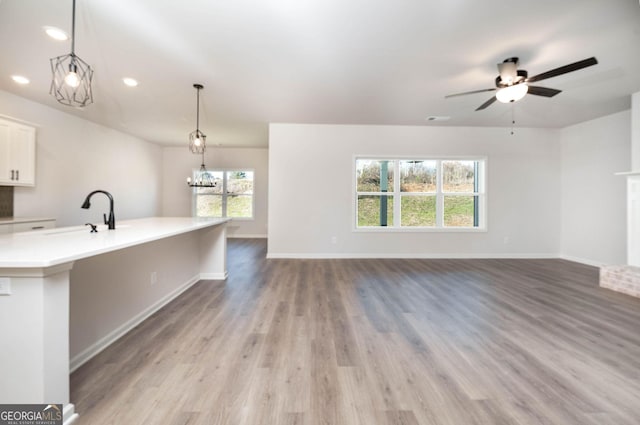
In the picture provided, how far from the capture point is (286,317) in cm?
256

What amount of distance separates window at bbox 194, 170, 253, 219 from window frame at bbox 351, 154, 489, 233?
414cm

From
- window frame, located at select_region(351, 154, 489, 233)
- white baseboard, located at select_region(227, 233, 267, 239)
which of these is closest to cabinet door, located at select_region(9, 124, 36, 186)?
white baseboard, located at select_region(227, 233, 267, 239)

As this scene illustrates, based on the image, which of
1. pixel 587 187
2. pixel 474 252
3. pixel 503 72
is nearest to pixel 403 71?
pixel 503 72

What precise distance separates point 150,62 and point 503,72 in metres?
4.05

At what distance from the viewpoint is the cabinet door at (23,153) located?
3883mm

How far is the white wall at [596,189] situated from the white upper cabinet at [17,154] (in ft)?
32.0

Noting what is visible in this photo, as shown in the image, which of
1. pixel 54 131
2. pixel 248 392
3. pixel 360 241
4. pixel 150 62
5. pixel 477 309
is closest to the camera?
pixel 248 392

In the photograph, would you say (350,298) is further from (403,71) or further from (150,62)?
(150,62)

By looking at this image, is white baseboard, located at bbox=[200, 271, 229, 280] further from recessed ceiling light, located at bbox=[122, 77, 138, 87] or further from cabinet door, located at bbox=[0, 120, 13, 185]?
cabinet door, located at bbox=[0, 120, 13, 185]

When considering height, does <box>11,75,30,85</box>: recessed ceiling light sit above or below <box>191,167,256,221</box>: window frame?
above

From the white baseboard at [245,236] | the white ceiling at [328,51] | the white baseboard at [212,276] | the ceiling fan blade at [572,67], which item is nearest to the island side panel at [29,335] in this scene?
the white ceiling at [328,51]

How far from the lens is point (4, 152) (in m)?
3.74

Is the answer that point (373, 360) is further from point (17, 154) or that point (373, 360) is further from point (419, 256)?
point (17, 154)

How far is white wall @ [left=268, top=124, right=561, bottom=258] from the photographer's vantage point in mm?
5359
